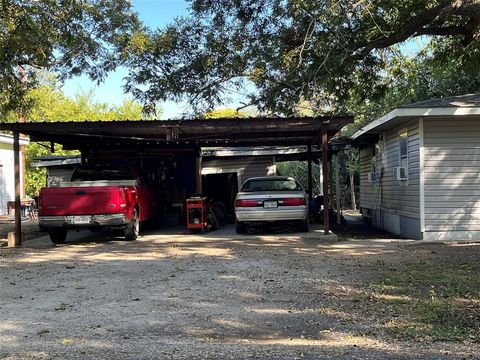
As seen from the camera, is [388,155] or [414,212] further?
[388,155]

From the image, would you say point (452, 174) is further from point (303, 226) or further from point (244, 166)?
point (244, 166)

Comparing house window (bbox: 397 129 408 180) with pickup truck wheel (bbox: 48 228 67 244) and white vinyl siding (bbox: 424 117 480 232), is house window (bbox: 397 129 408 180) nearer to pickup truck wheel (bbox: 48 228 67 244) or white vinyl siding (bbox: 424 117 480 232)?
white vinyl siding (bbox: 424 117 480 232)

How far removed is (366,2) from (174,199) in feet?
37.1

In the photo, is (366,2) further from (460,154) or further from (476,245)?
(476,245)

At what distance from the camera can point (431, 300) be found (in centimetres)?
650

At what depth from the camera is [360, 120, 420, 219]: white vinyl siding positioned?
13289mm

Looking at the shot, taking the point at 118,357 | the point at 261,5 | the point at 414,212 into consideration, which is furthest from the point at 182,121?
the point at 118,357

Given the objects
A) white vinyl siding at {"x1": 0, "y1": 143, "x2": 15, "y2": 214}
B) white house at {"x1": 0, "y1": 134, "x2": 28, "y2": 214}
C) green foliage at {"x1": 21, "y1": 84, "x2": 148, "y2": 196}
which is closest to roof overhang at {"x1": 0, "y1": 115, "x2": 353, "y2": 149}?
white house at {"x1": 0, "y1": 134, "x2": 28, "y2": 214}

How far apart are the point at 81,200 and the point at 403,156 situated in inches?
335

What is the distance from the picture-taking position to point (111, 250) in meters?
11.5

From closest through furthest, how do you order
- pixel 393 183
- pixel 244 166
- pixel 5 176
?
pixel 393 183 → pixel 244 166 → pixel 5 176

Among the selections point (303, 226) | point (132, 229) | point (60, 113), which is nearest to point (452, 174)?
point (303, 226)

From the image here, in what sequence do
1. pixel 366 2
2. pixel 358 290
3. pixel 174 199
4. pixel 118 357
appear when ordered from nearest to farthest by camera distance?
pixel 118 357 → pixel 358 290 → pixel 366 2 → pixel 174 199

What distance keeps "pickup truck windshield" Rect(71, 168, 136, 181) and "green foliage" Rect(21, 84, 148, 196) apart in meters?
18.3
